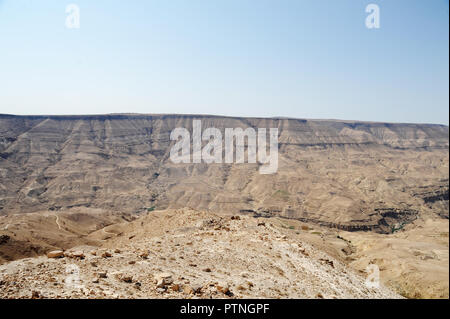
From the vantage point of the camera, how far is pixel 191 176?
7875 cm

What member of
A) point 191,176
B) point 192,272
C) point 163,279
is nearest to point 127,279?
point 163,279

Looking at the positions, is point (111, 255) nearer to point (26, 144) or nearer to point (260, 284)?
point (260, 284)

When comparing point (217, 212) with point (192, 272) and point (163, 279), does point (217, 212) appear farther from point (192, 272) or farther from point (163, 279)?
point (163, 279)

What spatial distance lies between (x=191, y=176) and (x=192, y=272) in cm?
7033

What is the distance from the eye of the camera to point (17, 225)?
27844 millimetres

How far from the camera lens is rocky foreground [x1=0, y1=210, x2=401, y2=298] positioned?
7.14 meters

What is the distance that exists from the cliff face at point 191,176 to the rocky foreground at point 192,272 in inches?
1767

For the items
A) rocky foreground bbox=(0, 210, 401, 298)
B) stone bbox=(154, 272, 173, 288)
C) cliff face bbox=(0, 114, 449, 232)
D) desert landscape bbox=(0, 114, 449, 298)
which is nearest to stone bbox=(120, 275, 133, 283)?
rocky foreground bbox=(0, 210, 401, 298)

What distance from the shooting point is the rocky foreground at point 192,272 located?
714 centimetres

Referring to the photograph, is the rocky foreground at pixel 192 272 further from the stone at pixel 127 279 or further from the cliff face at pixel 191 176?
the cliff face at pixel 191 176

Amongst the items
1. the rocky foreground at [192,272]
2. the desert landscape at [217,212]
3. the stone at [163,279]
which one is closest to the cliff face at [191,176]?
the desert landscape at [217,212]

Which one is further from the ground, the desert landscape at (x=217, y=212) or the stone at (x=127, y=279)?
the stone at (x=127, y=279)
